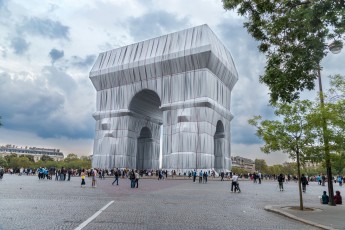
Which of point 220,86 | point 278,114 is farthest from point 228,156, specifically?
point 278,114

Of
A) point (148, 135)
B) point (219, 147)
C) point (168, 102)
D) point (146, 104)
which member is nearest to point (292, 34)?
point (168, 102)

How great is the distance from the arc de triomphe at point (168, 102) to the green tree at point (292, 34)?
145 ft

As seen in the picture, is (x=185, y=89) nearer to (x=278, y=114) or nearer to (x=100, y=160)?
(x=100, y=160)

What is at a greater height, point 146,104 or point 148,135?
point 146,104

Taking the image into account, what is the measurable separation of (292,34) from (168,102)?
166 ft

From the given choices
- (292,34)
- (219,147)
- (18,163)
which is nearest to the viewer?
(292,34)

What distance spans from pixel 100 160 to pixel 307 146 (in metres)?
54.8

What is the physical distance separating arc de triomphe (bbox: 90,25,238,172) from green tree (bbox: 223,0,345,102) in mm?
44347

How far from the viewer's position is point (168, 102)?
2397 inches

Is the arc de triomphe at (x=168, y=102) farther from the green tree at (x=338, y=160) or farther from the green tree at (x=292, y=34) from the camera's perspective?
the green tree at (x=292, y=34)

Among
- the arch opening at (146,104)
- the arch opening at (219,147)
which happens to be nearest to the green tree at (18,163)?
the arch opening at (146,104)

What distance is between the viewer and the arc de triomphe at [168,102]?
185 ft

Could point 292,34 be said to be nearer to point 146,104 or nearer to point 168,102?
point 168,102

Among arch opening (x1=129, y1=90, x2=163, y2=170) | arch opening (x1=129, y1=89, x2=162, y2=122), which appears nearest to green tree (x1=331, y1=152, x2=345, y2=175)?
arch opening (x1=129, y1=89, x2=162, y2=122)
